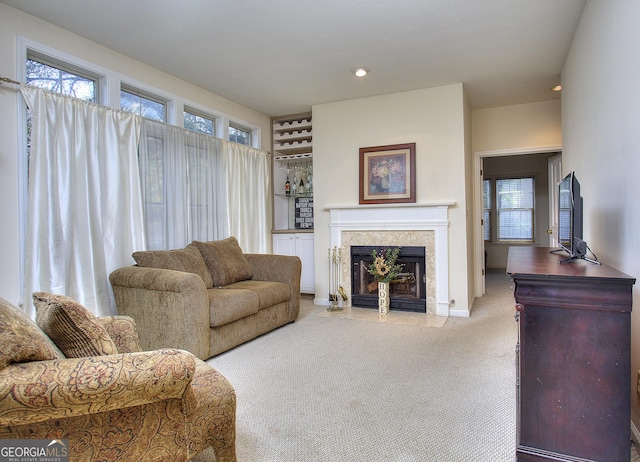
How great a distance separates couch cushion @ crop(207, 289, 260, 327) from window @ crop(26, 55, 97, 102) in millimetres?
2012

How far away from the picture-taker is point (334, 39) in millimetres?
3084

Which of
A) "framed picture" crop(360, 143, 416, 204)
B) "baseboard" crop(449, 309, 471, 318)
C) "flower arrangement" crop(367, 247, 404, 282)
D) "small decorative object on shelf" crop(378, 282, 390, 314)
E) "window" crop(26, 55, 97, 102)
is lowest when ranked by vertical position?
"baseboard" crop(449, 309, 471, 318)

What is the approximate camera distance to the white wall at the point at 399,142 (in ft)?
13.7

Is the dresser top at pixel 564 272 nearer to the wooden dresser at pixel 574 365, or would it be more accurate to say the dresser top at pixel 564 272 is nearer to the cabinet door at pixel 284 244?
the wooden dresser at pixel 574 365

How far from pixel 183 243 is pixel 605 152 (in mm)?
3607

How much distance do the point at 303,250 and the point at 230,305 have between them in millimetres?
2258

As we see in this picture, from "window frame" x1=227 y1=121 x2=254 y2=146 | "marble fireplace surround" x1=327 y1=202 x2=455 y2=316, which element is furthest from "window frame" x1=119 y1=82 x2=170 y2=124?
"marble fireplace surround" x1=327 y1=202 x2=455 y2=316

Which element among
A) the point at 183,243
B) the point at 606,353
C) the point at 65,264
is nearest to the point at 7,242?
the point at 65,264

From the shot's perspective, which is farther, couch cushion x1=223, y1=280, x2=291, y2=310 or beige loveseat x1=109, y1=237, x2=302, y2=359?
couch cushion x1=223, y1=280, x2=291, y2=310

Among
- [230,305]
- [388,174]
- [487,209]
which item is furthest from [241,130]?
[487,209]

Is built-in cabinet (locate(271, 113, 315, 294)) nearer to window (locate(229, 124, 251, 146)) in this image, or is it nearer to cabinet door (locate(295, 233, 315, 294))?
cabinet door (locate(295, 233, 315, 294))

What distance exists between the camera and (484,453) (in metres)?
1.63

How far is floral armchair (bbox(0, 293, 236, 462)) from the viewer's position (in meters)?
0.95

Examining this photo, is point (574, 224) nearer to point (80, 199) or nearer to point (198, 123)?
point (80, 199)
